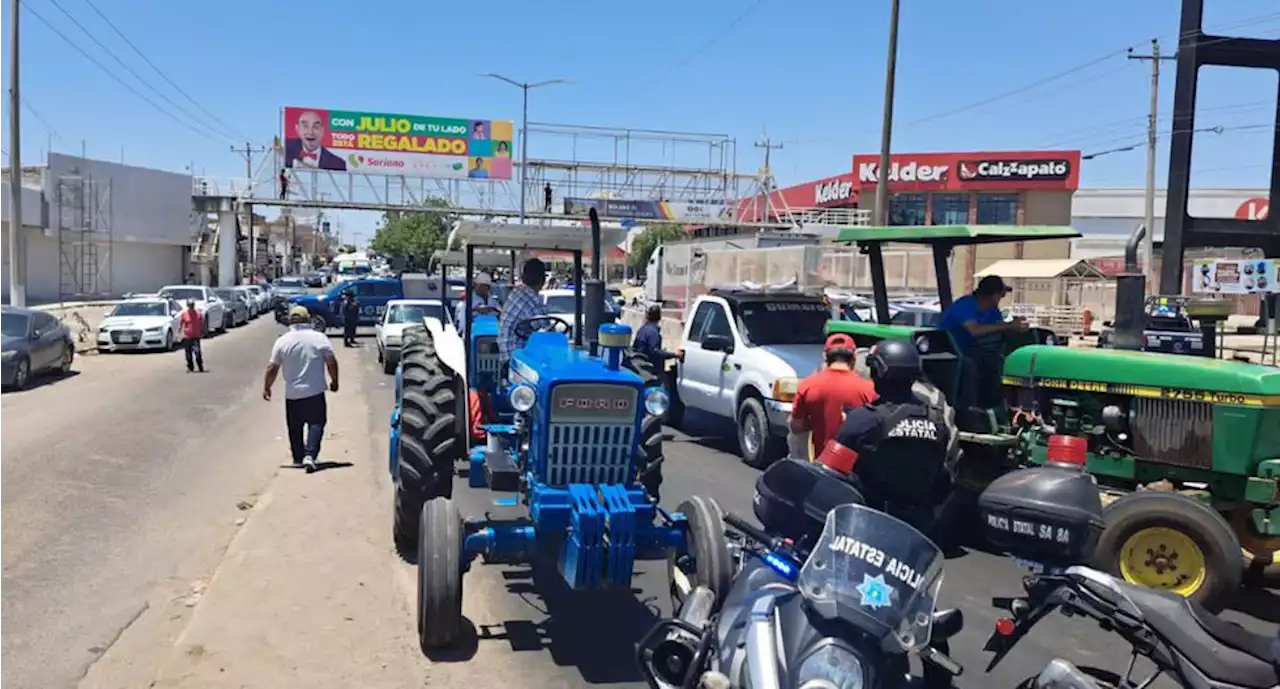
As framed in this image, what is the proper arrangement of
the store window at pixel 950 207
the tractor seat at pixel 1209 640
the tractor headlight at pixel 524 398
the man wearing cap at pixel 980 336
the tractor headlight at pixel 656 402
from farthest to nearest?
the store window at pixel 950 207, the man wearing cap at pixel 980 336, the tractor headlight at pixel 656 402, the tractor headlight at pixel 524 398, the tractor seat at pixel 1209 640

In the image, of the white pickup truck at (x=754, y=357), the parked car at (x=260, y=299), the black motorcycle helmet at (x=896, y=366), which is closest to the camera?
the black motorcycle helmet at (x=896, y=366)

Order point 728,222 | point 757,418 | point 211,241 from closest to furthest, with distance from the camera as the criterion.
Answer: point 757,418
point 728,222
point 211,241

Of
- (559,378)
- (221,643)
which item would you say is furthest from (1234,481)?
(221,643)

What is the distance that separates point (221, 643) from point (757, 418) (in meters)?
7.43

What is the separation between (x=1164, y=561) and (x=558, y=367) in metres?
4.31

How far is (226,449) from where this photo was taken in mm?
12508

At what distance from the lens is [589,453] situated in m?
6.24

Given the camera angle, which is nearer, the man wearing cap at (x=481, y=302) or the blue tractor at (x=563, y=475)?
the blue tractor at (x=563, y=475)

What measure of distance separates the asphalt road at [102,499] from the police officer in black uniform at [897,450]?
13.6 ft

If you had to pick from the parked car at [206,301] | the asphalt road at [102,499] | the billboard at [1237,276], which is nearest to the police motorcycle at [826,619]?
the asphalt road at [102,499]

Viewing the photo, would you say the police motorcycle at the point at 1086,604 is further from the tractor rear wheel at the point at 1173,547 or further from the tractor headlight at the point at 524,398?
the tractor rear wheel at the point at 1173,547

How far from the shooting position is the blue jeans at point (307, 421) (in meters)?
10.6

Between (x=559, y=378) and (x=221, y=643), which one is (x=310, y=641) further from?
(x=559, y=378)

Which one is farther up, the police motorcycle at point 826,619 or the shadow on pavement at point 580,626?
the police motorcycle at point 826,619
